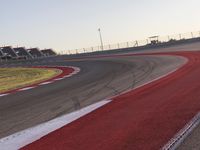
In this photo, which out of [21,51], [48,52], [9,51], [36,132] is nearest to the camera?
[36,132]

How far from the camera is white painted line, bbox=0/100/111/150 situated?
283 inches

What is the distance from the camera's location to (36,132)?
8.05 m

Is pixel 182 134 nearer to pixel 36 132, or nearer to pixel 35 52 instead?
pixel 36 132

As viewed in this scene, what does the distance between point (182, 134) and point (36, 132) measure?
278cm

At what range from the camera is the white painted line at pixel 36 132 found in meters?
7.19

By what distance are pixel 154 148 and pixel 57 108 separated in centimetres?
525

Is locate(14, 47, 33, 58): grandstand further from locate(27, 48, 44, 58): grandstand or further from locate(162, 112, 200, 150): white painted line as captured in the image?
locate(162, 112, 200, 150): white painted line

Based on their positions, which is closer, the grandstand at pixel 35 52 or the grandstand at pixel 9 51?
the grandstand at pixel 9 51

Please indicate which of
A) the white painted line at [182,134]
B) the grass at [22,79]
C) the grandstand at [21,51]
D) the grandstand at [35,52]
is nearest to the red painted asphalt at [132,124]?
the white painted line at [182,134]

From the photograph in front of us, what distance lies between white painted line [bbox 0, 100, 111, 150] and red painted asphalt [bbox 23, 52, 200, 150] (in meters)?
0.21

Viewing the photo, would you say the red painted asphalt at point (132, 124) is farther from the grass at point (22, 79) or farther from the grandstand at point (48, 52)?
the grandstand at point (48, 52)

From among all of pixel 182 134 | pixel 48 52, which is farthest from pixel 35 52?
pixel 182 134

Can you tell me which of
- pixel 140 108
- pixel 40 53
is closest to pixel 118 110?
pixel 140 108

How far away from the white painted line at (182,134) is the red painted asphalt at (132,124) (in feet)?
0.31
